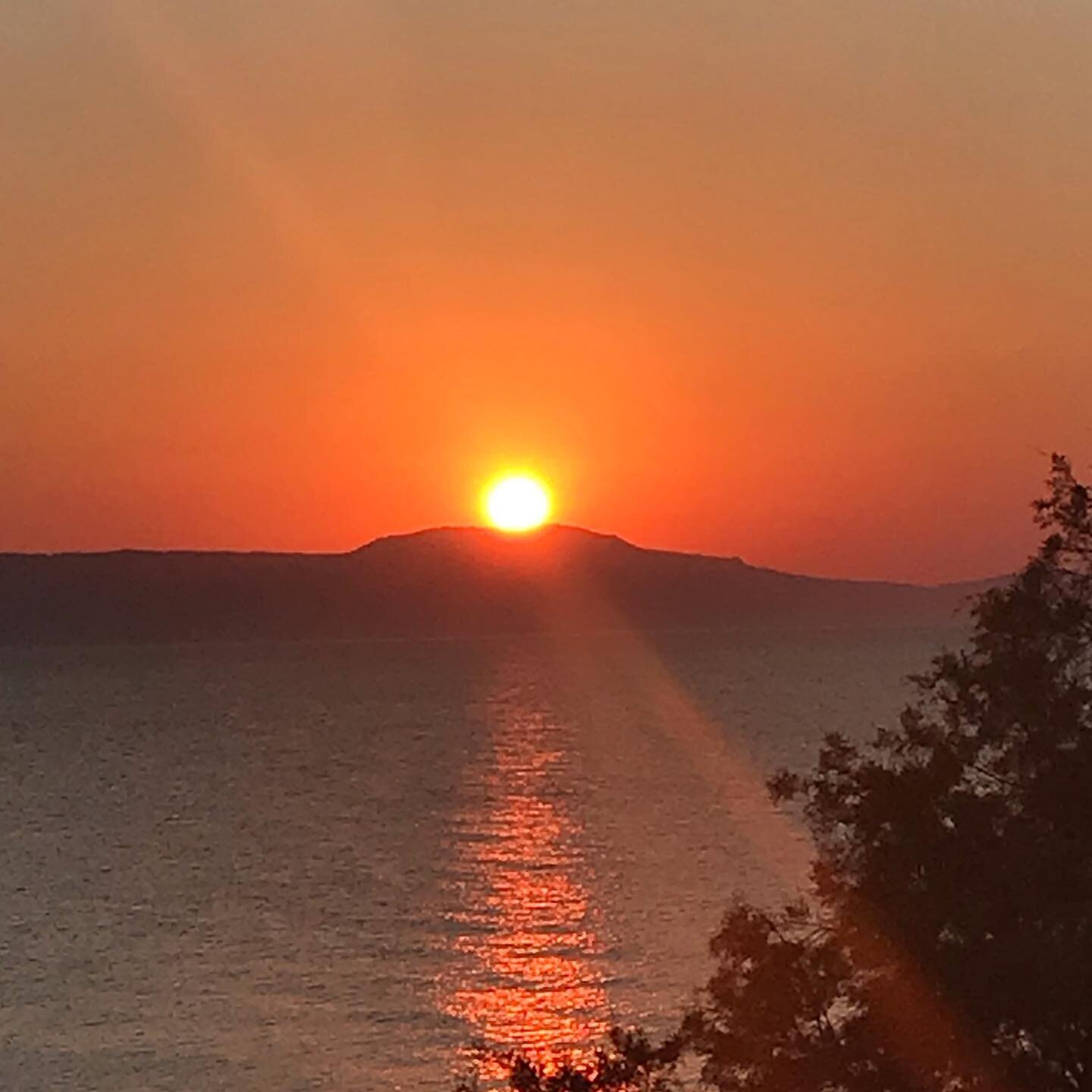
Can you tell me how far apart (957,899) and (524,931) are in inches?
1896

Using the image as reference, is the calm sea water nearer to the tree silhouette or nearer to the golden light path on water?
the golden light path on water

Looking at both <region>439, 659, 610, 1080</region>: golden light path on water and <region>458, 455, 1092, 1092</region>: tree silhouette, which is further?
<region>439, 659, 610, 1080</region>: golden light path on water

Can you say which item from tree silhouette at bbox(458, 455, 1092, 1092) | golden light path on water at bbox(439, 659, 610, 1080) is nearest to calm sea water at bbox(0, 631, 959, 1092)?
golden light path on water at bbox(439, 659, 610, 1080)

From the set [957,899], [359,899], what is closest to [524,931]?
A: [359,899]

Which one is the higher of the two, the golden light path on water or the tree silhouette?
the golden light path on water

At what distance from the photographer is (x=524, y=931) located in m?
62.9

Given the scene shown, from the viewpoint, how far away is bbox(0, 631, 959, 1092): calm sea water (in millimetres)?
48281

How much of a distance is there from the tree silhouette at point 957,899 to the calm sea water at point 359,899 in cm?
2853

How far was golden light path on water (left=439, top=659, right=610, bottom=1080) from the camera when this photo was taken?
159 feet

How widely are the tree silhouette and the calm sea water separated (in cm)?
2853

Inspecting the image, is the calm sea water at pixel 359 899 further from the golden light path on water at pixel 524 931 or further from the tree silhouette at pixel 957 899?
the tree silhouette at pixel 957 899

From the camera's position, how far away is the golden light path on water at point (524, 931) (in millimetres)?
48438

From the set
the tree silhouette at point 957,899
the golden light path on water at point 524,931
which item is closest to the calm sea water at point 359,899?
the golden light path on water at point 524,931

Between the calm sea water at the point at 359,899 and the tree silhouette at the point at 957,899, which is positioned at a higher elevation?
the calm sea water at the point at 359,899
